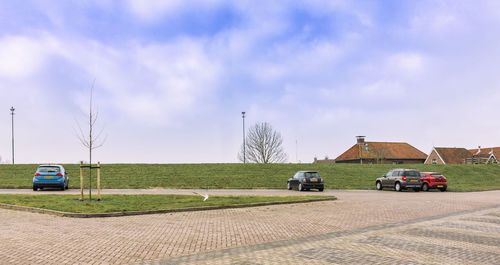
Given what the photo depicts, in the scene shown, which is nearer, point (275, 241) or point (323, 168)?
point (275, 241)

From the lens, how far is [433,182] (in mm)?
26984

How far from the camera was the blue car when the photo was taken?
22.5 m

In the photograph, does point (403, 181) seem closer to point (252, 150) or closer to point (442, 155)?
point (252, 150)

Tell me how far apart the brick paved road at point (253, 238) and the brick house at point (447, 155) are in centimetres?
6515

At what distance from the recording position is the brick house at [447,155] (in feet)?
237

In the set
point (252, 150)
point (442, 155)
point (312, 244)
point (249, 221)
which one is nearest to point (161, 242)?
point (312, 244)

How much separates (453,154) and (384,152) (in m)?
12.0

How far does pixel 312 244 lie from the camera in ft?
25.2

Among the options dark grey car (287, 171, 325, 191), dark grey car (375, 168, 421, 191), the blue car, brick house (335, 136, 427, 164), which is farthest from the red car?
brick house (335, 136, 427, 164)

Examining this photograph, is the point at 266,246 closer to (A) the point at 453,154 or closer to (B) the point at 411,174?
(B) the point at 411,174

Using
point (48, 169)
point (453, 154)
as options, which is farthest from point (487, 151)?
point (48, 169)

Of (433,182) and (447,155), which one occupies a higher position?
(447,155)

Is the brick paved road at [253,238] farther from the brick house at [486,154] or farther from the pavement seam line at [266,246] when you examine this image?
the brick house at [486,154]

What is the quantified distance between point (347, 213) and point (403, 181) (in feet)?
49.6
